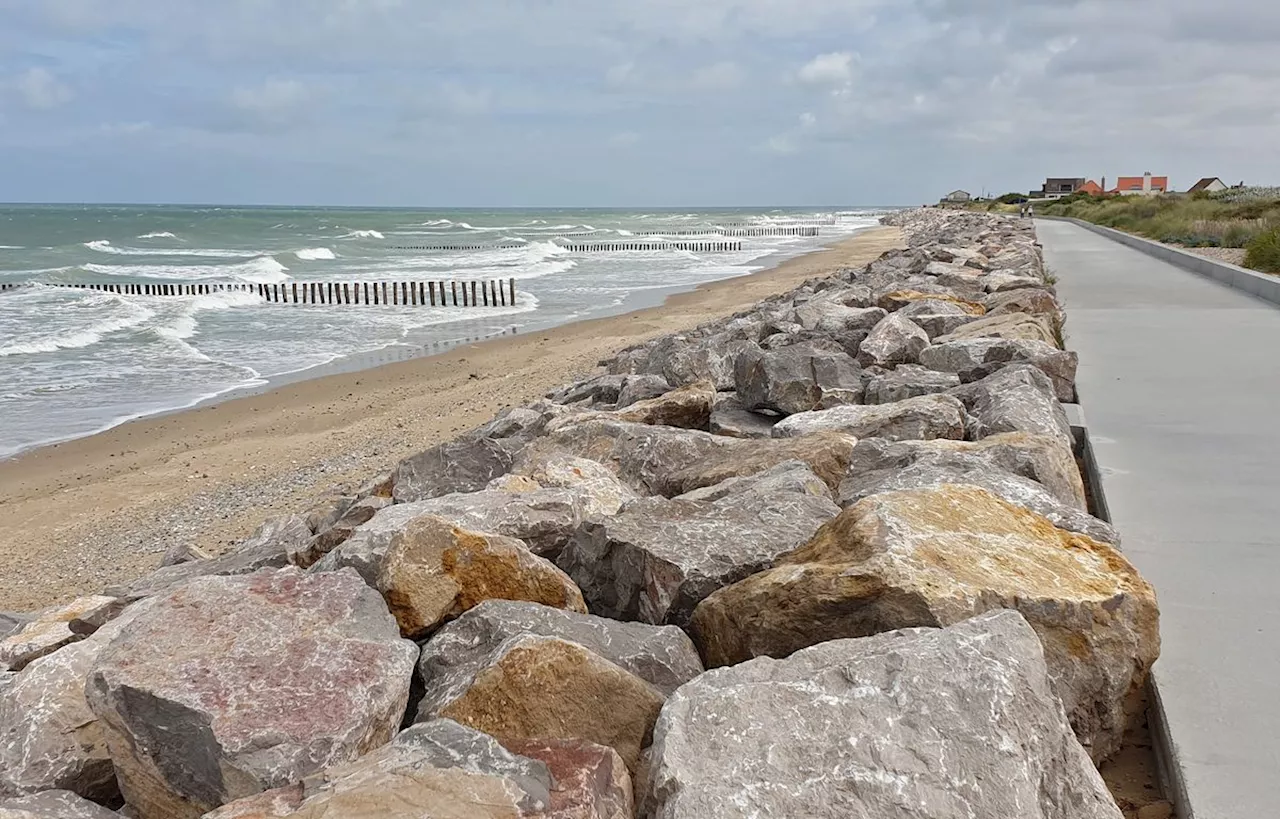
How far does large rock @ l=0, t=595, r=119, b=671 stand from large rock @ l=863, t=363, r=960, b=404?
12.9ft

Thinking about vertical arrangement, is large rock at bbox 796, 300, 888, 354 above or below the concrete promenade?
above

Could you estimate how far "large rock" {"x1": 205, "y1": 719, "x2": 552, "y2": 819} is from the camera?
1.86 m

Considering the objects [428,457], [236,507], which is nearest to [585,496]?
[428,457]

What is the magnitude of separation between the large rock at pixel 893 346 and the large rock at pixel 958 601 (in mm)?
4052

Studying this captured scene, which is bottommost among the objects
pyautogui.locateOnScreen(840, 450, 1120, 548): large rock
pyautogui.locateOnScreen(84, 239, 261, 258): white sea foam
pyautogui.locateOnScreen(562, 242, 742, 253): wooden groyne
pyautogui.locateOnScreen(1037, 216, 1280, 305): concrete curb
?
pyautogui.locateOnScreen(562, 242, 742, 253): wooden groyne

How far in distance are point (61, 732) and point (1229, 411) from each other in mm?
5700

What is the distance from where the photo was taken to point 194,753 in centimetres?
228

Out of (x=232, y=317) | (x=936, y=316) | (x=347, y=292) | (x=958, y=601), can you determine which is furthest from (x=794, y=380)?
(x=347, y=292)

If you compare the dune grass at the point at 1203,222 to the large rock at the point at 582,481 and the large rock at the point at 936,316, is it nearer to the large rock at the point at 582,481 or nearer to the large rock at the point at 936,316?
the large rock at the point at 936,316

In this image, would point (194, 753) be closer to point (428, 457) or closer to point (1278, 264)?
point (428, 457)

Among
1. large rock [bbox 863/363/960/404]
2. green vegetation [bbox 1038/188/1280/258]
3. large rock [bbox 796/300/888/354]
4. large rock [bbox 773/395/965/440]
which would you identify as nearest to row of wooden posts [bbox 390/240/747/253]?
green vegetation [bbox 1038/188/1280/258]

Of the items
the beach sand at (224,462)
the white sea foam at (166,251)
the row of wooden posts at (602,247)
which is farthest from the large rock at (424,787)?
the row of wooden posts at (602,247)

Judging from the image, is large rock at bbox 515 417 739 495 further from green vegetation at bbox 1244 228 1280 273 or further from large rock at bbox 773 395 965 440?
green vegetation at bbox 1244 228 1280 273

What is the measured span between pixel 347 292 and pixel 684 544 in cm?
2480
